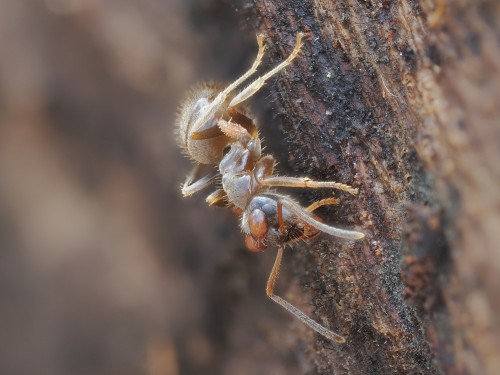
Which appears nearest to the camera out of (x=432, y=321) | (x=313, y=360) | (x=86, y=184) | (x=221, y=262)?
(x=432, y=321)

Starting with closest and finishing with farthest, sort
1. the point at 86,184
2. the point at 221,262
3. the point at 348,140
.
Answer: the point at 348,140 → the point at 221,262 → the point at 86,184

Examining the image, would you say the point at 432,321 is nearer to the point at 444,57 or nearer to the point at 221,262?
the point at 444,57

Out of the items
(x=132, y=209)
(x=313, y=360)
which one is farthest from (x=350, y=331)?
(x=132, y=209)

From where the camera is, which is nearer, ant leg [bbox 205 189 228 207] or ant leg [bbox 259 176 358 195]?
ant leg [bbox 259 176 358 195]

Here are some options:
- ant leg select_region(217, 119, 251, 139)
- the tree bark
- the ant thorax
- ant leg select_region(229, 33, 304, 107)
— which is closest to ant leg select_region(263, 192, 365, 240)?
the tree bark

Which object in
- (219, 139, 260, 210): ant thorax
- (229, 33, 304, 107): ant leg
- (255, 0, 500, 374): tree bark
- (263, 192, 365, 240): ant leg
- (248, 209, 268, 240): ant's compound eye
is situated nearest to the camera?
(255, 0, 500, 374): tree bark

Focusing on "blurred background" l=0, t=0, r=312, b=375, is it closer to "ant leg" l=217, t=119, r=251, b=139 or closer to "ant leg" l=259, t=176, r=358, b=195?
"ant leg" l=217, t=119, r=251, b=139

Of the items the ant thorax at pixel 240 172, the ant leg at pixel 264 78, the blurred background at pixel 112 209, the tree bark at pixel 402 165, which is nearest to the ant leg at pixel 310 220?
the tree bark at pixel 402 165

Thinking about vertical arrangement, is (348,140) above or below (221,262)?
above
